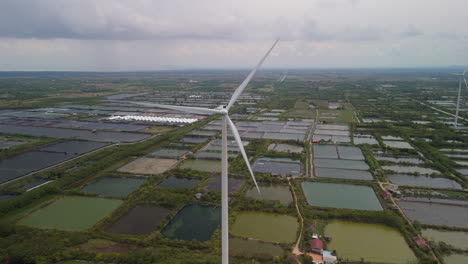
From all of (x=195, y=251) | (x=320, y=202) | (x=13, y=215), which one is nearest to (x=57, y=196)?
(x=13, y=215)

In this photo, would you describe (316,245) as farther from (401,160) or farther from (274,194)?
(401,160)

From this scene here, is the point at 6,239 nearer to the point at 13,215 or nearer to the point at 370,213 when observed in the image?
the point at 13,215

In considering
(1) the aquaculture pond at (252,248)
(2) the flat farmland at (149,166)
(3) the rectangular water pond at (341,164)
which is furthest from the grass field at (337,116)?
(1) the aquaculture pond at (252,248)

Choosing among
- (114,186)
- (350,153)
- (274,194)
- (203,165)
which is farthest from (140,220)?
(350,153)

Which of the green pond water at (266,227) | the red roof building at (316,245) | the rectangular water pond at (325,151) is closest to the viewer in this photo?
the red roof building at (316,245)

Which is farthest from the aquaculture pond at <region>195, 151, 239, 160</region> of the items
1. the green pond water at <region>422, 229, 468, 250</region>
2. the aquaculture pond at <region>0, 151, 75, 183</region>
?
the green pond water at <region>422, 229, 468, 250</region>

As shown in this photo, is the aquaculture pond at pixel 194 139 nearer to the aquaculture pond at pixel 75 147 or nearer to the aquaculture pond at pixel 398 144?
the aquaculture pond at pixel 75 147

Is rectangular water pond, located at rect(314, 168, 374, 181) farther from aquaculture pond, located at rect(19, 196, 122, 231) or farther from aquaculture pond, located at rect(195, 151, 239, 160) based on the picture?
aquaculture pond, located at rect(19, 196, 122, 231)
